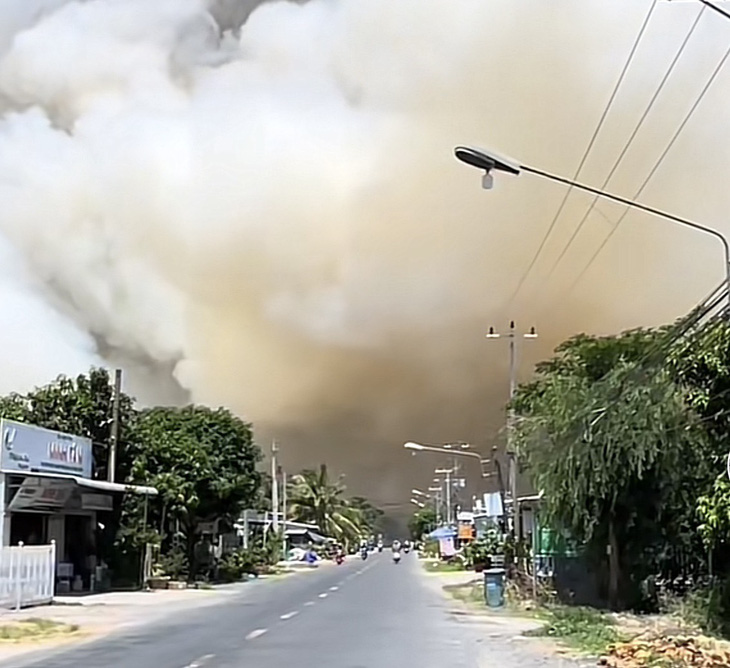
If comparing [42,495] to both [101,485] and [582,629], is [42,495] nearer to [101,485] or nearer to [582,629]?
[101,485]

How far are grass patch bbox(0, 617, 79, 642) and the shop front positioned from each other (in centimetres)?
774

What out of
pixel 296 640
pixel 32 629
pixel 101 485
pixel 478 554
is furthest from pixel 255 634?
pixel 478 554

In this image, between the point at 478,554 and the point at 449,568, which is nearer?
the point at 478,554

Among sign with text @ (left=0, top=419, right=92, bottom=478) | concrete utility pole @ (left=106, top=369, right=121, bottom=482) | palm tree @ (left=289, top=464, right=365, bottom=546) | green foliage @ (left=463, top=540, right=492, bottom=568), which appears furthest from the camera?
palm tree @ (left=289, top=464, right=365, bottom=546)

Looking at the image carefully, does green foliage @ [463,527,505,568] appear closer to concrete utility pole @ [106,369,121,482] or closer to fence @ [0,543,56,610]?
concrete utility pole @ [106,369,121,482]

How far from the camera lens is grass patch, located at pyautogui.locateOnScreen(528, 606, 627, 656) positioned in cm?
2389

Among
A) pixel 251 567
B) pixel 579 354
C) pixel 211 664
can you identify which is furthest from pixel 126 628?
pixel 251 567

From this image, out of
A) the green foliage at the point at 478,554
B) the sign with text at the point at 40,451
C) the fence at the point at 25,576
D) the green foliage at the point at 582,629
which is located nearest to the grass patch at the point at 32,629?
the fence at the point at 25,576

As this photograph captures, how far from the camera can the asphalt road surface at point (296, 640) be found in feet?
67.9

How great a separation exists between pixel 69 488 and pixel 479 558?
97.7 feet

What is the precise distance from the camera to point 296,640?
24688mm

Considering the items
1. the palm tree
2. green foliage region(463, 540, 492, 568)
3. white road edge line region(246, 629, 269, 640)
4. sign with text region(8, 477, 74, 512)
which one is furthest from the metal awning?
the palm tree

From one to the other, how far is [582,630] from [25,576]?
1744 cm

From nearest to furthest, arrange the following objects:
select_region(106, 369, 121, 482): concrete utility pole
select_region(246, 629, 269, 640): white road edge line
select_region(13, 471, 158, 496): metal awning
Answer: select_region(246, 629, 269, 640): white road edge line
select_region(13, 471, 158, 496): metal awning
select_region(106, 369, 121, 482): concrete utility pole
